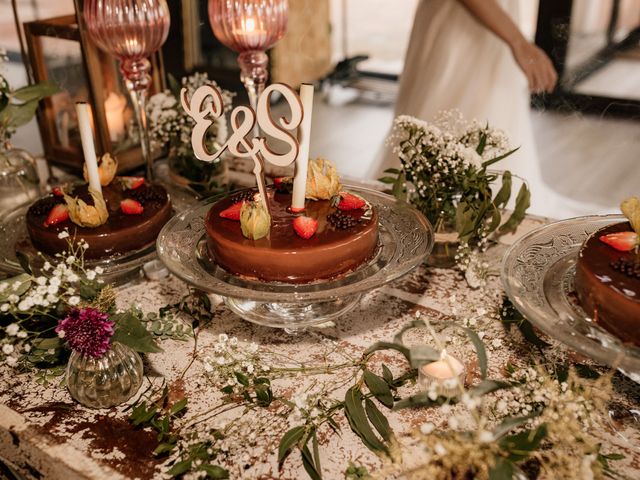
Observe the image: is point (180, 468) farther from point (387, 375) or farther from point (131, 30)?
point (131, 30)

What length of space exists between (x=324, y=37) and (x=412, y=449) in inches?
171

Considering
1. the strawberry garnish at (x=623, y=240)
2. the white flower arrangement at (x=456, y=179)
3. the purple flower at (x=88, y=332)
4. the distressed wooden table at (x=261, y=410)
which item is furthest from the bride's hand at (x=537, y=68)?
the purple flower at (x=88, y=332)

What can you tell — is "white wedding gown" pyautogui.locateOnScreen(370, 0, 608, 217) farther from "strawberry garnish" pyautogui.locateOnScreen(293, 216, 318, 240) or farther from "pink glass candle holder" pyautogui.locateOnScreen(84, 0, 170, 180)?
"strawberry garnish" pyautogui.locateOnScreen(293, 216, 318, 240)

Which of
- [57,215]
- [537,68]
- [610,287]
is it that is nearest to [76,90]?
[57,215]

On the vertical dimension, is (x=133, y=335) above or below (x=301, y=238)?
below

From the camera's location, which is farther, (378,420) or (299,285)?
(299,285)

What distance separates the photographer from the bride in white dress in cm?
219

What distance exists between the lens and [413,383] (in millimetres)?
1035

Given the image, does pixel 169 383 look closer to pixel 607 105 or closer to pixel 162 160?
pixel 162 160

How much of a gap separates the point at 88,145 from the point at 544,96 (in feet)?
5.45

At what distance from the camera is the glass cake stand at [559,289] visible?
864mm

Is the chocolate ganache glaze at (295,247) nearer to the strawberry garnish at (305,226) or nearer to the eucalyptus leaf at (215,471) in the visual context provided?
the strawberry garnish at (305,226)

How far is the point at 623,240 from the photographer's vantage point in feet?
3.31

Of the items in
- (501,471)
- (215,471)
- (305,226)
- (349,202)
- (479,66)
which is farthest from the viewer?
(479,66)
